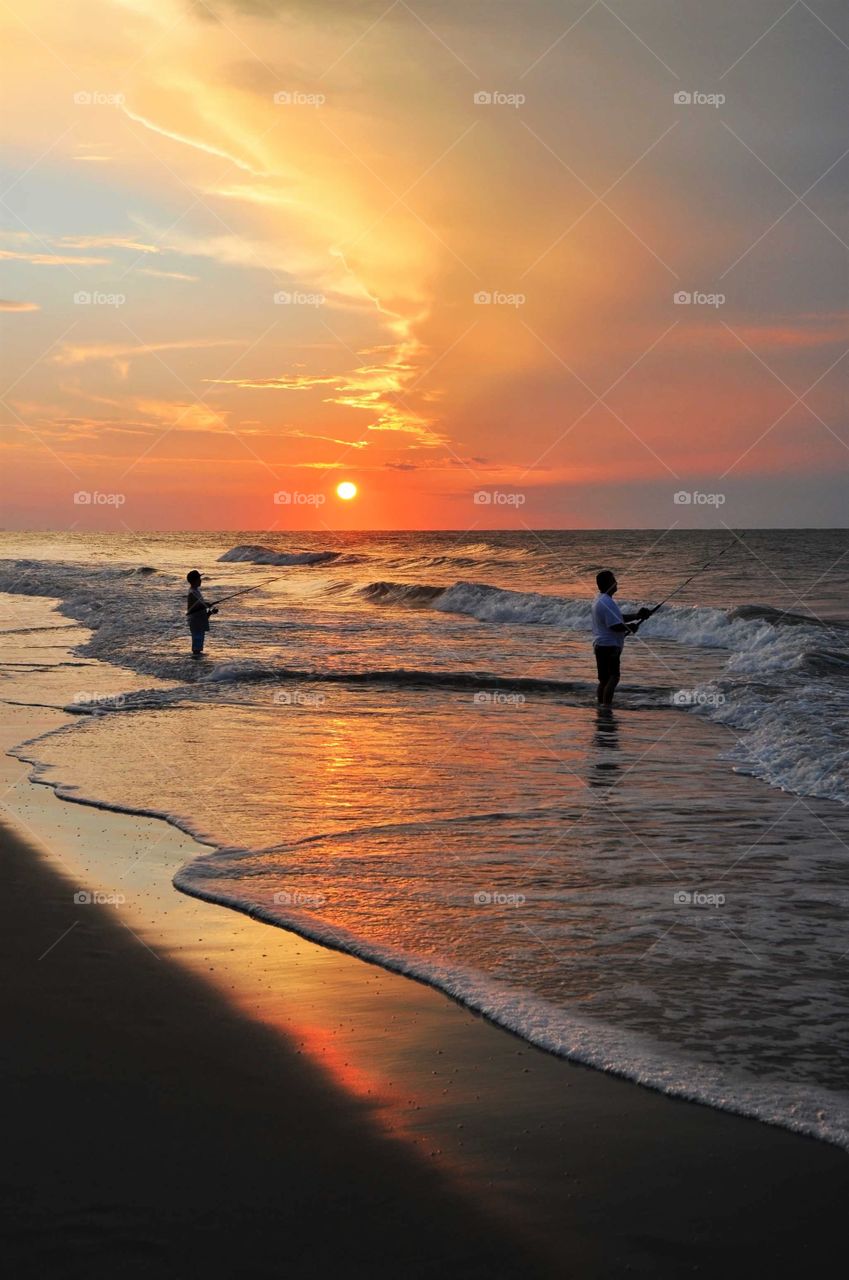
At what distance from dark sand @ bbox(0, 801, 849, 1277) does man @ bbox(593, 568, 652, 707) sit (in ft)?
35.1

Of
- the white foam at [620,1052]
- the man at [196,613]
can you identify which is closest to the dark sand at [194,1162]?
the white foam at [620,1052]

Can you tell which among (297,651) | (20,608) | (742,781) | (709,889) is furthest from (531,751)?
(20,608)

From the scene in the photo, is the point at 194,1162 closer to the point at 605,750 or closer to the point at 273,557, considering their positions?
the point at 605,750

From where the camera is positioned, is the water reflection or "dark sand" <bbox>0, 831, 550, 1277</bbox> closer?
"dark sand" <bbox>0, 831, 550, 1277</bbox>

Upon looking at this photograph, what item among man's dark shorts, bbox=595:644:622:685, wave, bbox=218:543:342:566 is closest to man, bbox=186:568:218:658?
man's dark shorts, bbox=595:644:622:685

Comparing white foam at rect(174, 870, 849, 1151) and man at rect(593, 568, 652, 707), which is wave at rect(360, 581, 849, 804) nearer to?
man at rect(593, 568, 652, 707)

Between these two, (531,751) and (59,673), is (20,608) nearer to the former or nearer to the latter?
(59,673)

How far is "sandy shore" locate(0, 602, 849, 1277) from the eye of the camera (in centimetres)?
323

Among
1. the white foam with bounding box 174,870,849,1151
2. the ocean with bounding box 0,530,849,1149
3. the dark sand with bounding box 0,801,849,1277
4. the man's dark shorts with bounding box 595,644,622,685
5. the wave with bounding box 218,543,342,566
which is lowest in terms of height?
the dark sand with bounding box 0,801,849,1277

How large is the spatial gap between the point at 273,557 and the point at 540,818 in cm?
7464


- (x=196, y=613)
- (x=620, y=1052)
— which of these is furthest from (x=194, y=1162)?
(x=196, y=613)

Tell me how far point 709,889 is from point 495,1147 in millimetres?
3503

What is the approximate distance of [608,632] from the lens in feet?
50.2

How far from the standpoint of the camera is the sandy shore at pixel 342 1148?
10.6 ft
